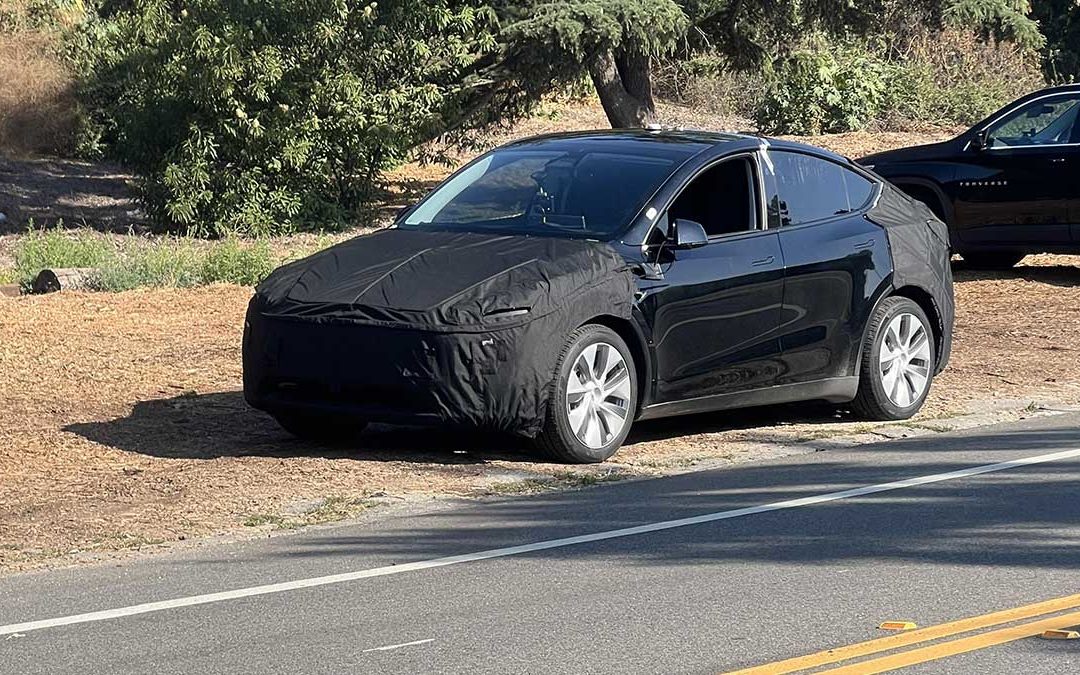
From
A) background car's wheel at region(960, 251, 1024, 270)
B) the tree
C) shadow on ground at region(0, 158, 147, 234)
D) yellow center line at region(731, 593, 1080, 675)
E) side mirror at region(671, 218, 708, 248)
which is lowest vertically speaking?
yellow center line at region(731, 593, 1080, 675)

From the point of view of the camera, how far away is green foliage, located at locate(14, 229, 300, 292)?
17.4m

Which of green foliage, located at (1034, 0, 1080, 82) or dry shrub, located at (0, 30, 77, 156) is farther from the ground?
green foliage, located at (1034, 0, 1080, 82)

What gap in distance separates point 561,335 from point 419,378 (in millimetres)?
783

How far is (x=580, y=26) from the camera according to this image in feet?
74.2

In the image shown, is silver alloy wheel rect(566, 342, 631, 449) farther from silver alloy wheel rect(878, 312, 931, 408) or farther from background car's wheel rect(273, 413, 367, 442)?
silver alloy wheel rect(878, 312, 931, 408)

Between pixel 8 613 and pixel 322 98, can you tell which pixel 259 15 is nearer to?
pixel 322 98

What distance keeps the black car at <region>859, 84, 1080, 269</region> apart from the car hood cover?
8865 mm

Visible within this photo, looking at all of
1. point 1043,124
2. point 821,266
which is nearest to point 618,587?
point 821,266

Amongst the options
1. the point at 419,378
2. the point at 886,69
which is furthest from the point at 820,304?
the point at 886,69

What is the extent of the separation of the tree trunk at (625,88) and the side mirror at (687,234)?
15578 millimetres

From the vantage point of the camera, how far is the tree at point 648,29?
22.9 meters

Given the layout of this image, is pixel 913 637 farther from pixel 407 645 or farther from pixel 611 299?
pixel 611 299

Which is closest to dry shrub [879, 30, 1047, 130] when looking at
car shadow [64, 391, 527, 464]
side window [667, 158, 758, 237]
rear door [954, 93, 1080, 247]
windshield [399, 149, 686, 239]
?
rear door [954, 93, 1080, 247]

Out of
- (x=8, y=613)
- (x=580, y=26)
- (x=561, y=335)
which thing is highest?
(x=580, y=26)
